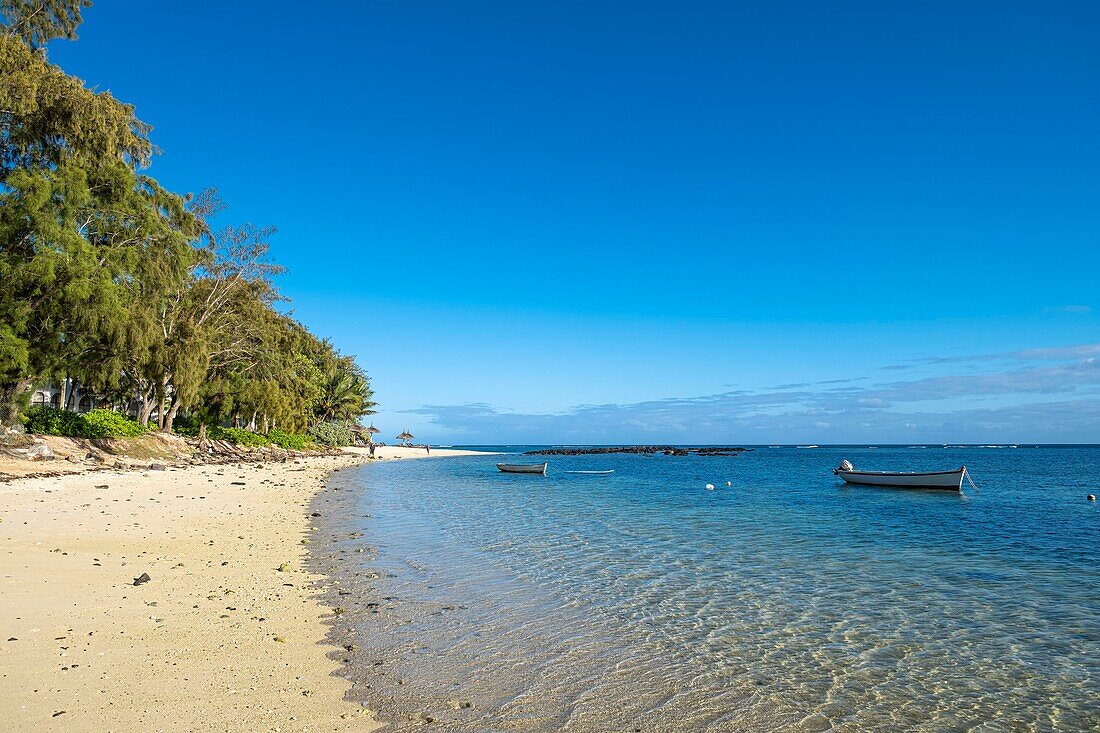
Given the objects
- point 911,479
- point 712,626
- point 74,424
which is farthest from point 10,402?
point 911,479

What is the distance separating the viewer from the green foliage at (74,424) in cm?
3372

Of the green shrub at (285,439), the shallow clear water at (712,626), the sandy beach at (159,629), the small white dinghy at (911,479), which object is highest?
the green shrub at (285,439)

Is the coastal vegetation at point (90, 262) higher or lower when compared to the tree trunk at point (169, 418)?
higher

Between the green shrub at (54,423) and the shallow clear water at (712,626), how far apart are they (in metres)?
23.6

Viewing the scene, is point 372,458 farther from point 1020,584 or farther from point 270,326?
point 1020,584

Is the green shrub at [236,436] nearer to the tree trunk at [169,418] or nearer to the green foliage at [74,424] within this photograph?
the tree trunk at [169,418]

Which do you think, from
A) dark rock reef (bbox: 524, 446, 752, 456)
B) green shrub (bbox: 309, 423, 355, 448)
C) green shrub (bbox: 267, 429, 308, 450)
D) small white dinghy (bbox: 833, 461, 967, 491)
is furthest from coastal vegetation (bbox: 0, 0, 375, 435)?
dark rock reef (bbox: 524, 446, 752, 456)

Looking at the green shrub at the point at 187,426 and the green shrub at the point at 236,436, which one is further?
the green shrub at the point at 236,436

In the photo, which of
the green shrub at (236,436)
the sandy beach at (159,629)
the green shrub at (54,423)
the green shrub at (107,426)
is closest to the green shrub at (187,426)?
the green shrub at (236,436)

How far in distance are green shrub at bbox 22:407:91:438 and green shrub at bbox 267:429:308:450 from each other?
26.5 m

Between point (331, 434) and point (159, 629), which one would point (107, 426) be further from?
point (331, 434)

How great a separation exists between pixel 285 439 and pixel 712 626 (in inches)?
2426

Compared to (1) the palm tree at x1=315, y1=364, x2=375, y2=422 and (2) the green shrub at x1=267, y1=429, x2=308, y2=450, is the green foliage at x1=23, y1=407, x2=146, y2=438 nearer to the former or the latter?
(2) the green shrub at x1=267, y1=429, x2=308, y2=450

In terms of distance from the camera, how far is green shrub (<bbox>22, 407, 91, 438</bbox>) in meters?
33.5
